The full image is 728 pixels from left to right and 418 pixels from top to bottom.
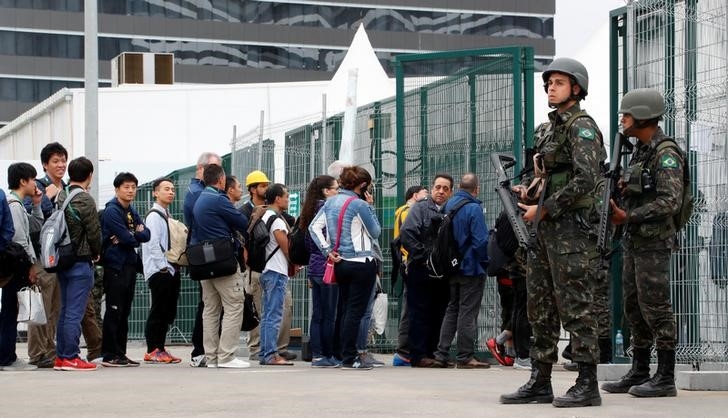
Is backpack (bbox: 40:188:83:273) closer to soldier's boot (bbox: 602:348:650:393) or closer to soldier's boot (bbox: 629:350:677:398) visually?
soldier's boot (bbox: 602:348:650:393)

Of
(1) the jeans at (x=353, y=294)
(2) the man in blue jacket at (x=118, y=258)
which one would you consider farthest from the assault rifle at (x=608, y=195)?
(2) the man in blue jacket at (x=118, y=258)

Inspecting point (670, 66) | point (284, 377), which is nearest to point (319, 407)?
point (284, 377)

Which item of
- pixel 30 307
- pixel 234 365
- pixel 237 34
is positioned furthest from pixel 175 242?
pixel 237 34

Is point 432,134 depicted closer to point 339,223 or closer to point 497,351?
point 339,223

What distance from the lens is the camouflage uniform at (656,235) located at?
8.96m

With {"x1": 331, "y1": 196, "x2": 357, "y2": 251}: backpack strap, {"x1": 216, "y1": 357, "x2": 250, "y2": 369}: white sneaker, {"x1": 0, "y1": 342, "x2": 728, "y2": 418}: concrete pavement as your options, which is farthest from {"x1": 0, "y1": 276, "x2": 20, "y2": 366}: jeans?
{"x1": 331, "y1": 196, "x2": 357, "y2": 251}: backpack strap

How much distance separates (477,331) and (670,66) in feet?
12.6

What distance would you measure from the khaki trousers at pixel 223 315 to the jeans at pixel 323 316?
79 centimetres

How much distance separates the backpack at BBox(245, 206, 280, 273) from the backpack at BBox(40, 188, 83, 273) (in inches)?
70.0

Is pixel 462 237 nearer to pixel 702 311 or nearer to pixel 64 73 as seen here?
pixel 702 311

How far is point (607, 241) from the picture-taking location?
8461 mm

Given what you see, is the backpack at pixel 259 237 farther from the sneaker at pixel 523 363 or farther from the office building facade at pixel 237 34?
the office building facade at pixel 237 34

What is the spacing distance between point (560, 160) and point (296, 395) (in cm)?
238

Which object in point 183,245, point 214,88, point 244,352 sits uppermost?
point 214,88
